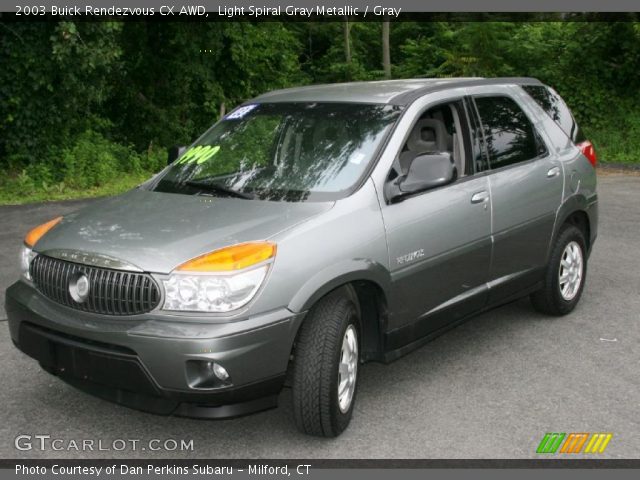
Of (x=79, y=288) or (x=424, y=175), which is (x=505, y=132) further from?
(x=79, y=288)

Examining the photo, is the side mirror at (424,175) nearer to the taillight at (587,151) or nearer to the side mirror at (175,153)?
the side mirror at (175,153)

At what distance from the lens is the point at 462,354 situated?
5824 millimetres

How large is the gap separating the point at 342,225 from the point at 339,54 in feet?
86.6

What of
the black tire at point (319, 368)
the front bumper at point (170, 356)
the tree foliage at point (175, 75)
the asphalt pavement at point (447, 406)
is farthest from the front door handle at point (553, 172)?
the tree foliage at point (175, 75)

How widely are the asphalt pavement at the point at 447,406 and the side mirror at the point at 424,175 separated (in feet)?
4.07

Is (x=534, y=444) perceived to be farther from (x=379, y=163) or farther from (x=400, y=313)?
(x=379, y=163)

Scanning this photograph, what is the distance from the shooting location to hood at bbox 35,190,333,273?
13.5ft

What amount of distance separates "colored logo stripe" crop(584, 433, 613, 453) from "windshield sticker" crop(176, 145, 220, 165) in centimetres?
289

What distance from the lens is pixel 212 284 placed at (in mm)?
3973

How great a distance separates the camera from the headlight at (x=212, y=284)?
3975mm

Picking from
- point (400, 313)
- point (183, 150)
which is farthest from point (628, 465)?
point (183, 150)

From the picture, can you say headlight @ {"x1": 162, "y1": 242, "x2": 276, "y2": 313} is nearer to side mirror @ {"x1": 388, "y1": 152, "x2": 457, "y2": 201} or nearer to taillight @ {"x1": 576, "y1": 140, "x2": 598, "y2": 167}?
side mirror @ {"x1": 388, "y1": 152, "x2": 457, "y2": 201}

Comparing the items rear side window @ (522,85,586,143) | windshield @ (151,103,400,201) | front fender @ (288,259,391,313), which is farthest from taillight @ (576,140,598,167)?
front fender @ (288,259,391,313)

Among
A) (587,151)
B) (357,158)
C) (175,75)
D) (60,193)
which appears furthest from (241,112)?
(175,75)
